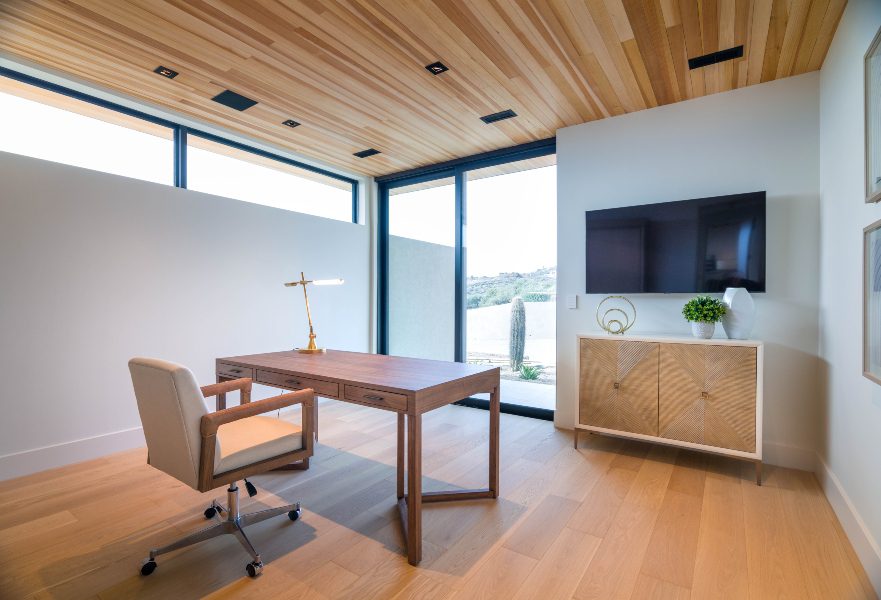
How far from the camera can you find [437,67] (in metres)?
2.75

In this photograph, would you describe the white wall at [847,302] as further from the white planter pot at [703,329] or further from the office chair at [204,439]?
the office chair at [204,439]

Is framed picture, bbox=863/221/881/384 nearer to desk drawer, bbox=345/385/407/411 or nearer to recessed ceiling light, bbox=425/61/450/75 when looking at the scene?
desk drawer, bbox=345/385/407/411

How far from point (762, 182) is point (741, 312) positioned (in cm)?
96

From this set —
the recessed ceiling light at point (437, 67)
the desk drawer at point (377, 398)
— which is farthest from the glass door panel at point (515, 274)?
the desk drawer at point (377, 398)

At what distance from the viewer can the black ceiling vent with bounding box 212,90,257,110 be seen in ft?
10.4

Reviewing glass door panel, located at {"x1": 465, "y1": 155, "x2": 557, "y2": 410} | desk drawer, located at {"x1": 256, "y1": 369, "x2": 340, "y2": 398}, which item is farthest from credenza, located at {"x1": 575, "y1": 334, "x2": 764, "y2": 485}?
desk drawer, located at {"x1": 256, "y1": 369, "x2": 340, "y2": 398}

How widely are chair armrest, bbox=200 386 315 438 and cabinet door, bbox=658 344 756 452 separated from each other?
7.79ft

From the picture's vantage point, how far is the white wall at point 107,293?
2.74m

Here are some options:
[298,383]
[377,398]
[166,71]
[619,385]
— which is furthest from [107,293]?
[619,385]

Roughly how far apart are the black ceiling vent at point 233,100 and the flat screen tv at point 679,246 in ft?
9.54

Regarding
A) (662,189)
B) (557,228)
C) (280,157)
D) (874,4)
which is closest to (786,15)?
(874,4)

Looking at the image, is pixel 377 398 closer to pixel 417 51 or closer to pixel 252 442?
pixel 252 442

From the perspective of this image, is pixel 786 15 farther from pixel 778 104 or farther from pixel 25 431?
pixel 25 431

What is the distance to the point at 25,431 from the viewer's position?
2.76 metres
